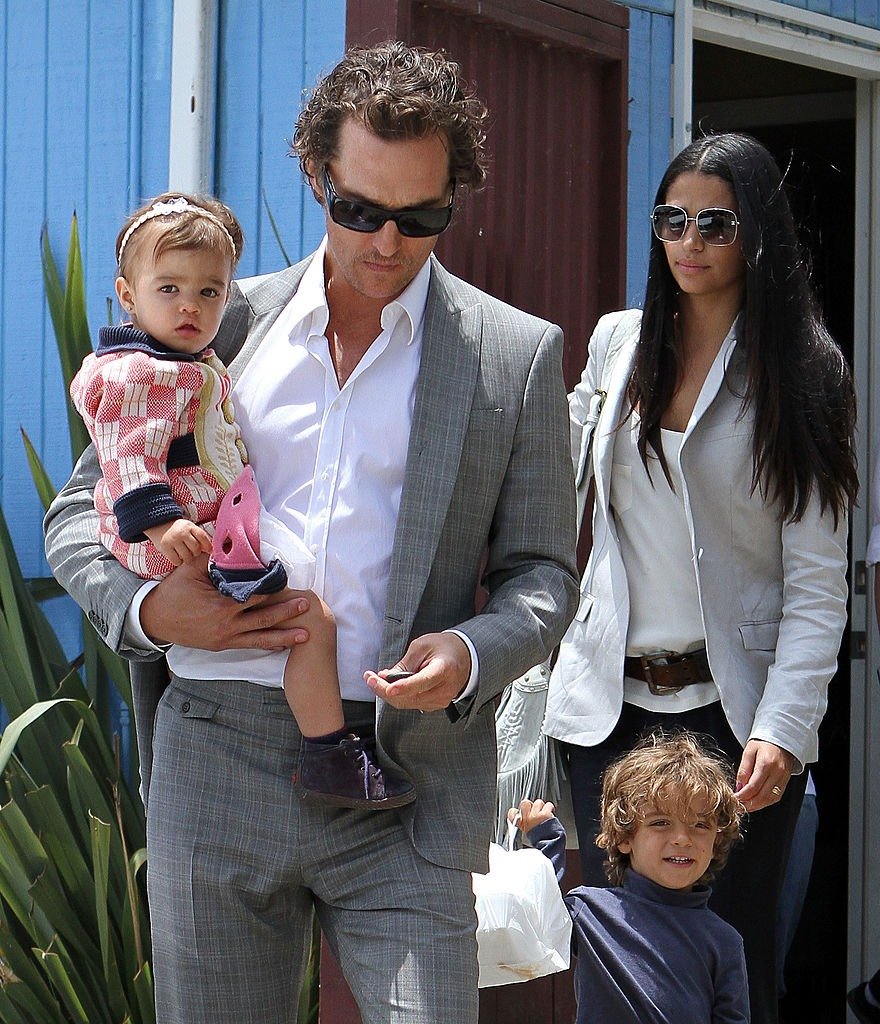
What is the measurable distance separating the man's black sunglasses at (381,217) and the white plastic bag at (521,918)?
4.18 feet

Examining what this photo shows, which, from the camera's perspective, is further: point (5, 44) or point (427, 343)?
point (5, 44)

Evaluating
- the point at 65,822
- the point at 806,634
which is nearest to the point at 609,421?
the point at 806,634

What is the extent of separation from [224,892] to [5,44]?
9.55 feet

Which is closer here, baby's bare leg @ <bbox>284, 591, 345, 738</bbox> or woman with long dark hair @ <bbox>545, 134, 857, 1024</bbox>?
baby's bare leg @ <bbox>284, 591, 345, 738</bbox>

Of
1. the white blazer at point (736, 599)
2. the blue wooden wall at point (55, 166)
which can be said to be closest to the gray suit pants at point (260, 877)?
the white blazer at point (736, 599)

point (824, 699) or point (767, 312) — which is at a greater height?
point (767, 312)

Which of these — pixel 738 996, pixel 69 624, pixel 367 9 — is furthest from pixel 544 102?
pixel 738 996

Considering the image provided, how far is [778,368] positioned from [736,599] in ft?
1.51

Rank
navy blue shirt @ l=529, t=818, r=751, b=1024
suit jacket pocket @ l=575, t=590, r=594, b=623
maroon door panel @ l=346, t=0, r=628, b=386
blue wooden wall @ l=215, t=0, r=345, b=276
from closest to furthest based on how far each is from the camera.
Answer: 1. navy blue shirt @ l=529, t=818, r=751, b=1024
2. suit jacket pocket @ l=575, t=590, r=594, b=623
3. blue wooden wall @ l=215, t=0, r=345, b=276
4. maroon door panel @ l=346, t=0, r=628, b=386

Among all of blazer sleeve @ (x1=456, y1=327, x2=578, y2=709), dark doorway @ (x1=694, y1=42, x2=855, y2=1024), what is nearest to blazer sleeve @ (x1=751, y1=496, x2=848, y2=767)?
blazer sleeve @ (x1=456, y1=327, x2=578, y2=709)

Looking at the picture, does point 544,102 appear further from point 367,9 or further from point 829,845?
point 829,845

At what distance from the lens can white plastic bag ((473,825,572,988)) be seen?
298 cm

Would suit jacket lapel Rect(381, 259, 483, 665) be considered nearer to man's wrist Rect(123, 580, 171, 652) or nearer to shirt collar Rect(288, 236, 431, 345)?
shirt collar Rect(288, 236, 431, 345)

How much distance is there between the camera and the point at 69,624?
4.29 meters
